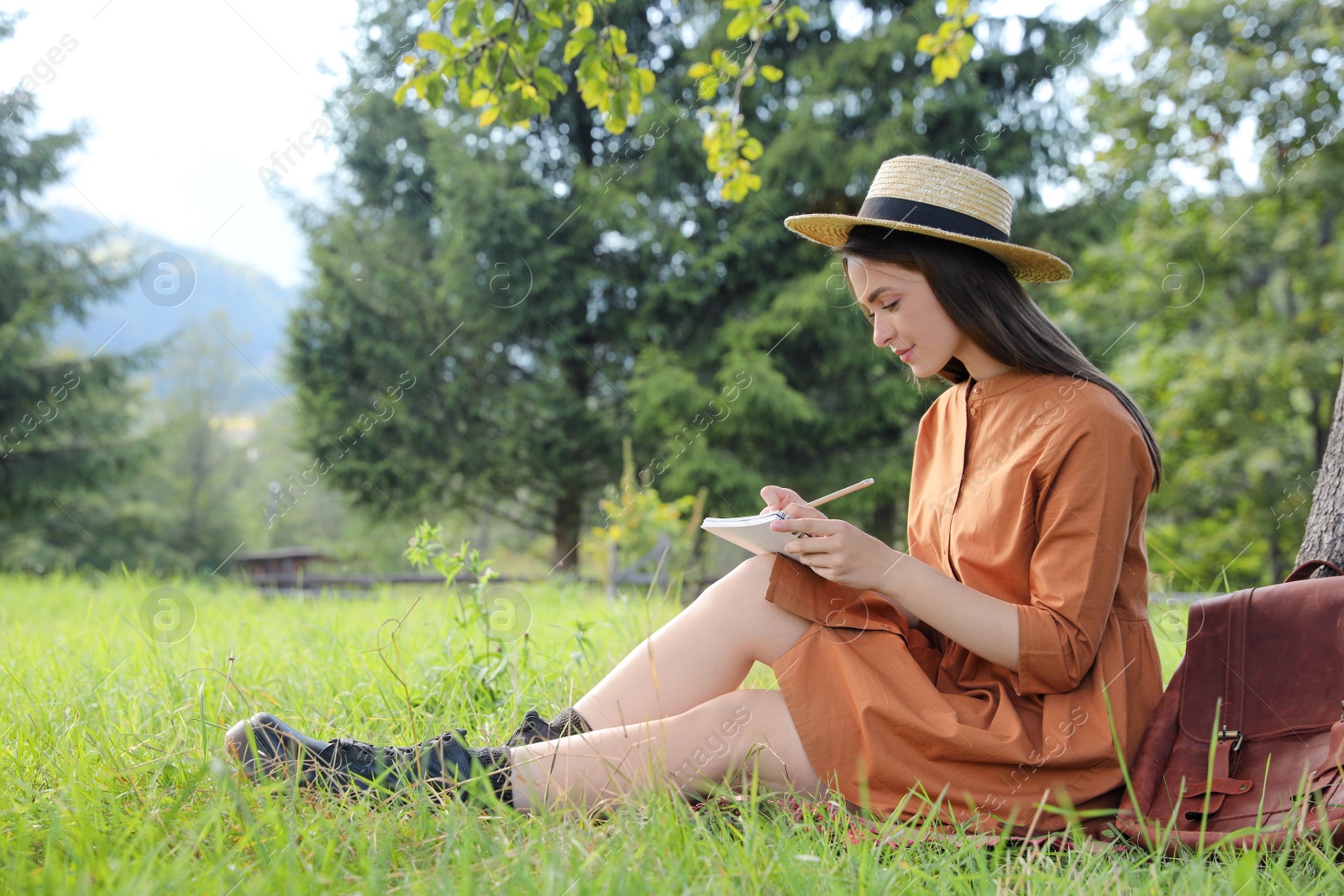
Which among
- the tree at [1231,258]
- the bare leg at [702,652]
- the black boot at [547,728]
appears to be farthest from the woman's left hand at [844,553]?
the tree at [1231,258]

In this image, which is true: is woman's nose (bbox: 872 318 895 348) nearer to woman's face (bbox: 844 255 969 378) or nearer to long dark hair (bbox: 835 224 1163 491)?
woman's face (bbox: 844 255 969 378)

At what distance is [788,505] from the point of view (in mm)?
1680

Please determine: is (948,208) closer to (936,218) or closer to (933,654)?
(936,218)

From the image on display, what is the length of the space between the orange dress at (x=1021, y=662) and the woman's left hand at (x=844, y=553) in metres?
0.09

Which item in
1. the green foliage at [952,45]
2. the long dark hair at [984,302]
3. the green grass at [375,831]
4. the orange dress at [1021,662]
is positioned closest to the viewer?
the green grass at [375,831]

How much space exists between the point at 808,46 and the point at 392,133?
4749 mm

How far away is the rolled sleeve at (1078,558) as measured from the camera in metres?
1.50

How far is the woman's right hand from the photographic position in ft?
5.25

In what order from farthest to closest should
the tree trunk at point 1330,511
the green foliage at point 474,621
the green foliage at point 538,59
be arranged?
the green foliage at point 538,59, the green foliage at point 474,621, the tree trunk at point 1330,511

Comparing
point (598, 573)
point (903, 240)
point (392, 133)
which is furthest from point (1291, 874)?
point (392, 133)

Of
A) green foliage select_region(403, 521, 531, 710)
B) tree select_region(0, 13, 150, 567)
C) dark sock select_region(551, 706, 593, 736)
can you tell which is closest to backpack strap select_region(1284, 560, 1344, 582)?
dark sock select_region(551, 706, 593, 736)

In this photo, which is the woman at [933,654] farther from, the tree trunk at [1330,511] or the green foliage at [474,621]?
the tree trunk at [1330,511]

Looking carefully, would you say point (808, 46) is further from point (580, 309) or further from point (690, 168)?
point (580, 309)

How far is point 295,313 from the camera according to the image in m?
10.3
